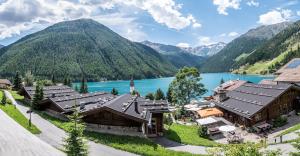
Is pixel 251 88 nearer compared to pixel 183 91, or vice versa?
pixel 251 88

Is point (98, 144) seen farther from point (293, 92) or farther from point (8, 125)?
point (293, 92)

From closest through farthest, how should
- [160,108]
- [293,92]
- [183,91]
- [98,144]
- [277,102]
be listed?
[98,144], [160,108], [277,102], [293,92], [183,91]

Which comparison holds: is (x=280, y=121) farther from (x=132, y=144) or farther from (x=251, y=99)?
(x=132, y=144)

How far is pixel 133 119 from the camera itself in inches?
1286

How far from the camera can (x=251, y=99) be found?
49.9 m

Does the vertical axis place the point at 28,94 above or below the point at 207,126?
above

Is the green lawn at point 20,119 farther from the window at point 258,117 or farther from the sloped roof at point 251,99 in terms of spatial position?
the window at point 258,117

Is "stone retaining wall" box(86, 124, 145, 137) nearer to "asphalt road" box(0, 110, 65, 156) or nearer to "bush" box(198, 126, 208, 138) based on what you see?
"asphalt road" box(0, 110, 65, 156)

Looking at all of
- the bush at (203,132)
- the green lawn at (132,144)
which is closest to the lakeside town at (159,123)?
the green lawn at (132,144)

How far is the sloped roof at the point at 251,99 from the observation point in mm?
45219

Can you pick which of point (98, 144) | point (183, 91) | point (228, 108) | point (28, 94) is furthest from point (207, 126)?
point (28, 94)

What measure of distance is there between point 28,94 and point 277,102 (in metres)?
49.6

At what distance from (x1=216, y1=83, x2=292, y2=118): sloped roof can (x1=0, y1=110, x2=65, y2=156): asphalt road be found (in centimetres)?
2801

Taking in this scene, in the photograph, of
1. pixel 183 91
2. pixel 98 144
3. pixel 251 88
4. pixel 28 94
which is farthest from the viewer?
pixel 183 91
